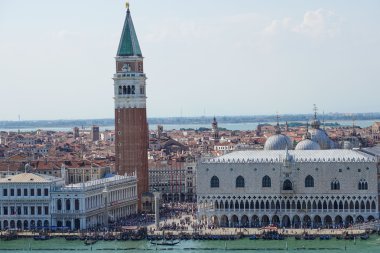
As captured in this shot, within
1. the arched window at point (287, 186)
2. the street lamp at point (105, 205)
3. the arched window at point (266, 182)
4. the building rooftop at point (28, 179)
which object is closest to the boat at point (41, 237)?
the building rooftop at point (28, 179)

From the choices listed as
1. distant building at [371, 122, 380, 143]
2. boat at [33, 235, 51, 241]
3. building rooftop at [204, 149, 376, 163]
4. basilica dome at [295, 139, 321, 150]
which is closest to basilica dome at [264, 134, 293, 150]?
basilica dome at [295, 139, 321, 150]

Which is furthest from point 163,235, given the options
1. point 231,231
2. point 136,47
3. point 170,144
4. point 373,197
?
point 170,144

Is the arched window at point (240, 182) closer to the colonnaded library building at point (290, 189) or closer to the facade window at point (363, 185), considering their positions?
the colonnaded library building at point (290, 189)

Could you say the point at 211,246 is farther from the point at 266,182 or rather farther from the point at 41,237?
the point at 41,237

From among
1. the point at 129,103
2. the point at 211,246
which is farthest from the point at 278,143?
the point at 211,246

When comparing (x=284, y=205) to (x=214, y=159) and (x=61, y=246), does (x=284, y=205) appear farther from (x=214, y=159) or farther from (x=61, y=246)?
(x=61, y=246)

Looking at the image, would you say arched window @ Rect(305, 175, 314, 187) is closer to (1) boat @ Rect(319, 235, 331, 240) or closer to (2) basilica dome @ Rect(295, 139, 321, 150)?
(2) basilica dome @ Rect(295, 139, 321, 150)
